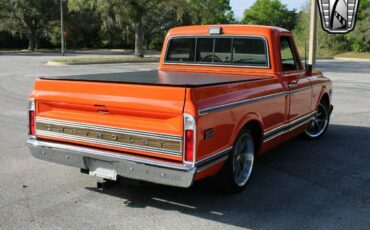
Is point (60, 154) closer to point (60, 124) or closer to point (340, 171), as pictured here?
point (60, 124)

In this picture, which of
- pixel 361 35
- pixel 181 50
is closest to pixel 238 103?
pixel 181 50

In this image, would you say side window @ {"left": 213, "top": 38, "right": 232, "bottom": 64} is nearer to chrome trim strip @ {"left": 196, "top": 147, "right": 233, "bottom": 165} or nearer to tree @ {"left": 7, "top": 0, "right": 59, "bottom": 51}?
chrome trim strip @ {"left": 196, "top": 147, "right": 233, "bottom": 165}

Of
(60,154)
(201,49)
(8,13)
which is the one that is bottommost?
(60,154)

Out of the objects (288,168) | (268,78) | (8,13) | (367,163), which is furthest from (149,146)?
(8,13)

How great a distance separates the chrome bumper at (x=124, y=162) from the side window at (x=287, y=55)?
9.06ft

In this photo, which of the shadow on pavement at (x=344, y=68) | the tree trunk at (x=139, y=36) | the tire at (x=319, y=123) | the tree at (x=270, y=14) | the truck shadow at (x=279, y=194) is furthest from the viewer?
the tree at (x=270, y=14)

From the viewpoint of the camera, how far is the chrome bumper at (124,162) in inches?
158

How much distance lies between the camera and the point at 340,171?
6.00 metres

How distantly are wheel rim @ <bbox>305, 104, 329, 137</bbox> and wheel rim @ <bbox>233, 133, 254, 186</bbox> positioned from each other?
2.97 metres

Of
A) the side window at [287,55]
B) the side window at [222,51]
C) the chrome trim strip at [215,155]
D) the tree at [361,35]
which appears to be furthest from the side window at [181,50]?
the tree at [361,35]

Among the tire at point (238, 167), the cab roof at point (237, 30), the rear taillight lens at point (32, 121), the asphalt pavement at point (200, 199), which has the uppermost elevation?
the cab roof at point (237, 30)

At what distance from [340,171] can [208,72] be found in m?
2.25

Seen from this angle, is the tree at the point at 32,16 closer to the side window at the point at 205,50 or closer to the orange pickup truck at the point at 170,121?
the side window at the point at 205,50

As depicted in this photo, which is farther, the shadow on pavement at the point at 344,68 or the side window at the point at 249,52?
the shadow on pavement at the point at 344,68
